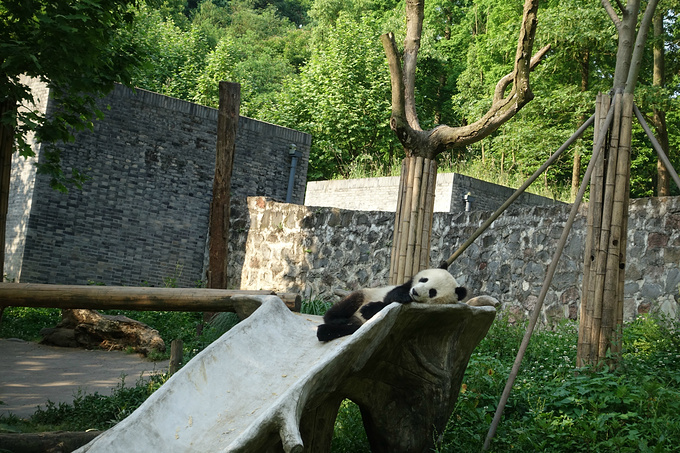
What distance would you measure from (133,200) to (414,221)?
9177 mm

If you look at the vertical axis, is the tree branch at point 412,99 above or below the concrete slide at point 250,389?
above

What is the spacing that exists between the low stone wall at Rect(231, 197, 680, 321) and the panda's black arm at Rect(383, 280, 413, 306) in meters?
2.68

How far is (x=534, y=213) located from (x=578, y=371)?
14.5ft

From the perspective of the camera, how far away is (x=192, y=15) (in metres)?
40.5

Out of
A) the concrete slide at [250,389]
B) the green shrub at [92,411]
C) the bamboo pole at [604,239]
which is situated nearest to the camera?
the concrete slide at [250,389]

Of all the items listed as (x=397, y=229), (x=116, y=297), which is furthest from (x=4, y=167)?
(x=397, y=229)

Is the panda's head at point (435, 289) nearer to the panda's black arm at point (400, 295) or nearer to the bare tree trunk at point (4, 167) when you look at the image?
the panda's black arm at point (400, 295)

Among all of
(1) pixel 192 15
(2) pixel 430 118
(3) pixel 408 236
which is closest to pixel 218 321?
(3) pixel 408 236

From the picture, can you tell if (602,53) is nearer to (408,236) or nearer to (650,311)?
(650,311)

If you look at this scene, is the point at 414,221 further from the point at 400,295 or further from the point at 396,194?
the point at 396,194

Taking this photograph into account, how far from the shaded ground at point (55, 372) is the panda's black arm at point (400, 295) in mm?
4392

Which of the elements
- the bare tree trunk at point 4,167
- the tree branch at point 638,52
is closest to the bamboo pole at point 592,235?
the tree branch at point 638,52

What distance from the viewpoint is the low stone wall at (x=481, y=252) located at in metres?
8.23

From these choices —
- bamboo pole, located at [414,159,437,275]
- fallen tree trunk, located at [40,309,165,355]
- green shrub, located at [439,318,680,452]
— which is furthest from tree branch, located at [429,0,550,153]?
fallen tree trunk, located at [40,309,165,355]
